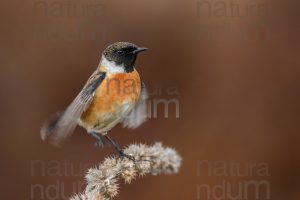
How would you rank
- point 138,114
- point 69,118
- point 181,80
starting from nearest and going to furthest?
point 69,118 < point 138,114 < point 181,80

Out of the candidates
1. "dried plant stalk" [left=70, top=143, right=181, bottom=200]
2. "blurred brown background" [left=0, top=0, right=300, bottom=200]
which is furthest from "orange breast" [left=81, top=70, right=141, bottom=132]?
"blurred brown background" [left=0, top=0, right=300, bottom=200]

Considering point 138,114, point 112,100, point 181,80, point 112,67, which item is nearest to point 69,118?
point 112,100

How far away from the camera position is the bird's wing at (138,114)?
5.32 meters

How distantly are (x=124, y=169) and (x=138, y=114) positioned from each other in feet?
4.49

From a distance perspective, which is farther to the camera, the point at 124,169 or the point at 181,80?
the point at 181,80

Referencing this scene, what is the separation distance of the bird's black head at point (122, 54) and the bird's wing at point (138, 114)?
467 millimetres

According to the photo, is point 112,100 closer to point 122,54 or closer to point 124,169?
point 122,54

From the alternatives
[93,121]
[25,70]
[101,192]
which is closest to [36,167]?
[25,70]

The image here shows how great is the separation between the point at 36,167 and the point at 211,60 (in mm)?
2737

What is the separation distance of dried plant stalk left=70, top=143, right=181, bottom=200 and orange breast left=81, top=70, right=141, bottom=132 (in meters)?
0.66

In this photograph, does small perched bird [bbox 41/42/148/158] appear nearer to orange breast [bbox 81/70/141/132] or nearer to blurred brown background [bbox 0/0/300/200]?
orange breast [bbox 81/70/141/132]

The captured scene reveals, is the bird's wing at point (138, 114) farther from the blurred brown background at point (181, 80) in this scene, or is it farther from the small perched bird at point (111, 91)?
the blurred brown background at point (181, 80)

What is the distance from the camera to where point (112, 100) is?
197 inches

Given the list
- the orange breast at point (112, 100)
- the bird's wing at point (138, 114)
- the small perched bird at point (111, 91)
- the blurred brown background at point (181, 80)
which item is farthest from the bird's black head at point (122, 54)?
the blurred brown background at point (181, 80)
